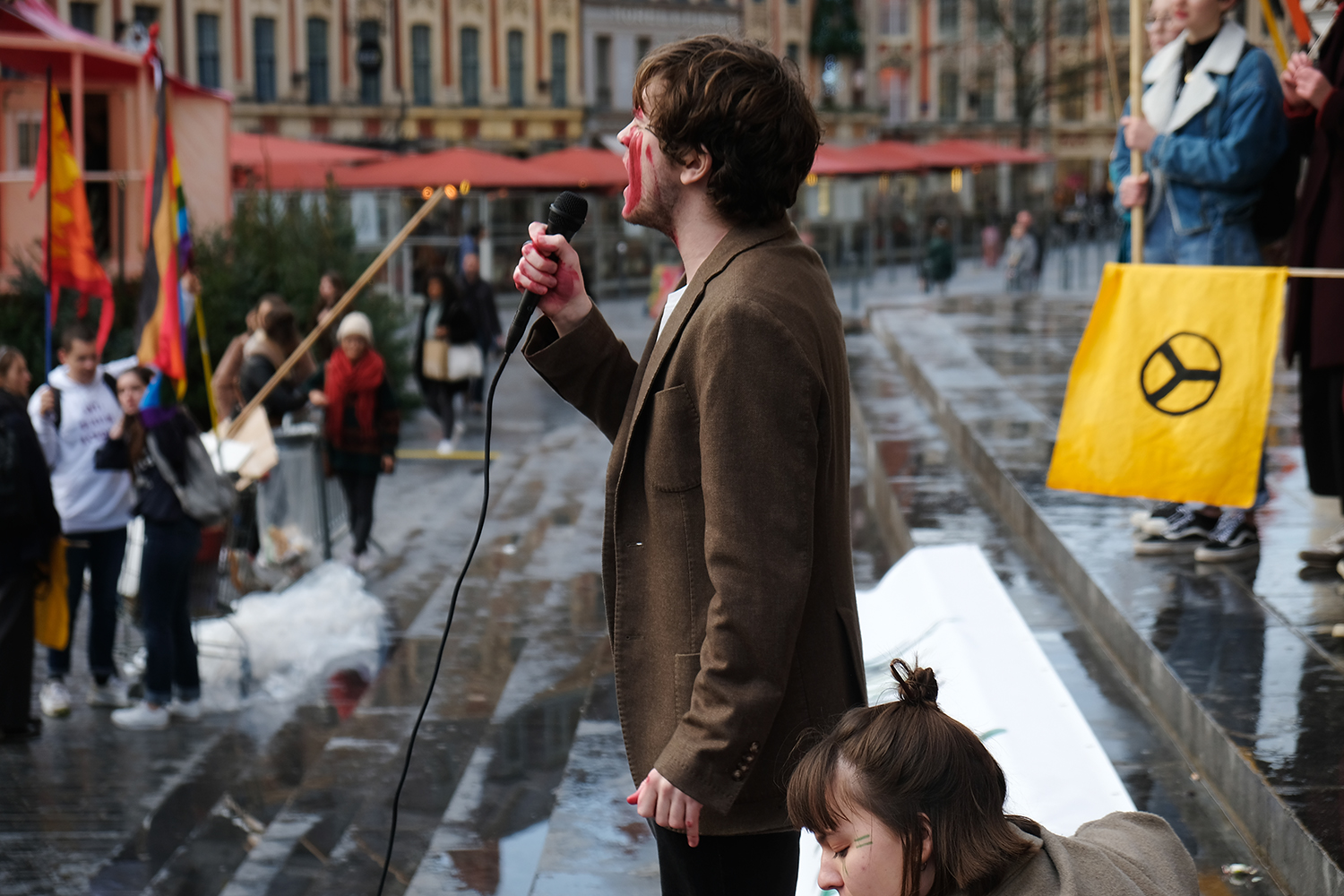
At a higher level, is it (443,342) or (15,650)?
(443,342)

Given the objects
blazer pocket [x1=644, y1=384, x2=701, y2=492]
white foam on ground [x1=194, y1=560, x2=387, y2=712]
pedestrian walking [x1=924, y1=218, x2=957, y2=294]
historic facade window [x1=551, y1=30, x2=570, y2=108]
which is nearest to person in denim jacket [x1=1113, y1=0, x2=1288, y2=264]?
blazer pocket [x1=644, y1=384, x2=701, y2=492]

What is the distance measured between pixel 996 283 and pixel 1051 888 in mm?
35218

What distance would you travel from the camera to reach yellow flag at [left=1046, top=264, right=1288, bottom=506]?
4.60 meters

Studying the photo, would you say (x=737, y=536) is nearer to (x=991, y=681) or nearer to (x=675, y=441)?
(x=675, y=441)

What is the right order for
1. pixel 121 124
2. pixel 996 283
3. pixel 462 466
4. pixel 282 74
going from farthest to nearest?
pixel 282 74
pixel 996 283
pixel 121 124
pixel 462 466

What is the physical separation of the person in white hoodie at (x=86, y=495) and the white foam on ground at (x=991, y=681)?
3718mm

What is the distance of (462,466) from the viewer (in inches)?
543

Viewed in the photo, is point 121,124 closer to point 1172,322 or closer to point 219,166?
point 219,166

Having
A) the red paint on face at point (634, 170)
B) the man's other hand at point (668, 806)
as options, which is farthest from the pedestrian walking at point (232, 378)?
the man's other hand at point (668, 806)

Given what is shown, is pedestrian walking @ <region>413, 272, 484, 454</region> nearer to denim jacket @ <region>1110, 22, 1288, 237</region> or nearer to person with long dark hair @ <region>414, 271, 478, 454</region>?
person with long dark hair @ <region>414, 271, 478, 454</region>

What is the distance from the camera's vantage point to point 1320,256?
468 cm

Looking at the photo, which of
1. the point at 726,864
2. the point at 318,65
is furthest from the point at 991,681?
the point at 318,65

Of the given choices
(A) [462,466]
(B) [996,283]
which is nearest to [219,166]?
(A) [462,466]

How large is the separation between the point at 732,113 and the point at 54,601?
5732 mm
